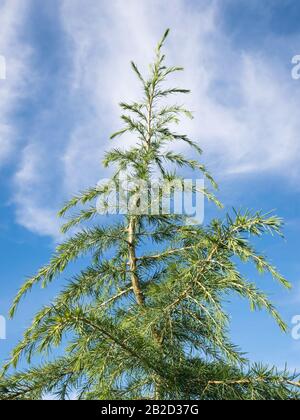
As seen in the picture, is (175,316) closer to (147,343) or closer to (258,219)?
(147,343)

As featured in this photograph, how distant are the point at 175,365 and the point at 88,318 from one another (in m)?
1.10

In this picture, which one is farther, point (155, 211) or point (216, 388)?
point (155, 211)

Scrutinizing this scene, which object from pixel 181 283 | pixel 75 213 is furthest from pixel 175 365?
pixel 75 213

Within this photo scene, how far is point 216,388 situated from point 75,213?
240 cm

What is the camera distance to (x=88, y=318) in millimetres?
3328

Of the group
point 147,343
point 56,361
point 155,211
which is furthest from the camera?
point 155,211

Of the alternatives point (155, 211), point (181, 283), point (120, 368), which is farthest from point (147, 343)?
point (155, 211)

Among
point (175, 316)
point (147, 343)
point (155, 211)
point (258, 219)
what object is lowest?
point (147, 343)
